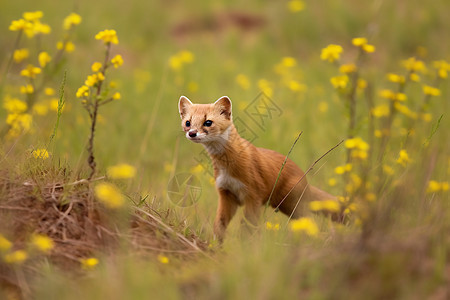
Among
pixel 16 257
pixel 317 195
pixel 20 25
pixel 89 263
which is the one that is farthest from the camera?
pixel 317 195

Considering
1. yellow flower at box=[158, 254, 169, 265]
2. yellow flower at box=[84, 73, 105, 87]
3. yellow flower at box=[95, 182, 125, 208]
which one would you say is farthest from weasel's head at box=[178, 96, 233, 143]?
yellow flower at box=[158, 254, 169, 265]

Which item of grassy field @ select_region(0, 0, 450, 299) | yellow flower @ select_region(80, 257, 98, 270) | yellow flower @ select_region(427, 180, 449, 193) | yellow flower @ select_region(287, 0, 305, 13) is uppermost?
yellow flower @ select_region(287, 0, 305, 13)

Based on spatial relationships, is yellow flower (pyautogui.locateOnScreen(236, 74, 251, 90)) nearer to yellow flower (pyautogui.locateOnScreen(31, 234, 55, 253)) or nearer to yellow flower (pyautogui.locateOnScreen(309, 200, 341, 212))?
yellow flower (pyautogui.locateOnScreen(309, 200, 341, 212))

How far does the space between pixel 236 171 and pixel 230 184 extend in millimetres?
130

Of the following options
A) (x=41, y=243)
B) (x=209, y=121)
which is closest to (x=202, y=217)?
(x=209, y=121)

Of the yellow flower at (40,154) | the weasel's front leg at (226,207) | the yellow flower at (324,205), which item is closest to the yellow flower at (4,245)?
the yellow flower at (40,154)

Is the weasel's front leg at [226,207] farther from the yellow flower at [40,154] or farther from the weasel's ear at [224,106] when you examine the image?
the yellow flower at [40,154]

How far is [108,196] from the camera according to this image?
10.6 ft

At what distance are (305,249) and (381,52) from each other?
9.53m

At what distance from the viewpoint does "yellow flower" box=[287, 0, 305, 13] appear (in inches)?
484

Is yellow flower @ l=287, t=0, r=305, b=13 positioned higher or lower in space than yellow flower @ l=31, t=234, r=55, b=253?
higher

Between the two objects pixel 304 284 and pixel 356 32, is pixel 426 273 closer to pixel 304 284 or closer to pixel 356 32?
pixel 304 284

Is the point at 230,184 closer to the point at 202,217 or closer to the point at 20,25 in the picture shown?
the point at 202,217

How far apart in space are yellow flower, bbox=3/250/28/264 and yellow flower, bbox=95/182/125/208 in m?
0.57
